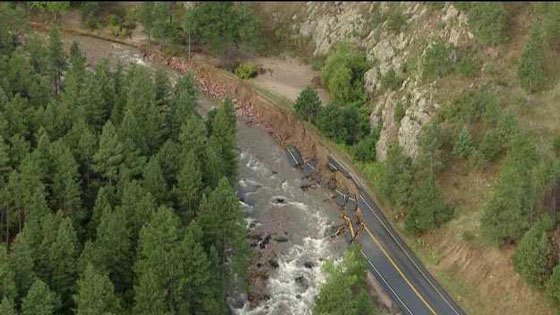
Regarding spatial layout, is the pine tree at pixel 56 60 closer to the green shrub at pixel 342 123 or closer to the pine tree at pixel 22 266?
the green shrub at pixel 342 123

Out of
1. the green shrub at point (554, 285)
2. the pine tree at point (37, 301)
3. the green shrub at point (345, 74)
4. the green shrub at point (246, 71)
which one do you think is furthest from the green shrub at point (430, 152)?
the pine tree at point (37, 301)

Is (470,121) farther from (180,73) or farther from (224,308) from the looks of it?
(180,73)

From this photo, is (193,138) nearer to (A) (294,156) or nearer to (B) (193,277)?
(A) (294,156)

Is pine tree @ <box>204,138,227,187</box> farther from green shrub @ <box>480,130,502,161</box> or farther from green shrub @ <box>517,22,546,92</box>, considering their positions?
green shrub @ <box>517,22,546,92</box>

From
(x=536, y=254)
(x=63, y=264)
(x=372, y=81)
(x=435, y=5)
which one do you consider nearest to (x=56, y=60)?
(x=63, y=264)

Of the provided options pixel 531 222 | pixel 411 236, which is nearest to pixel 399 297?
pixel 411 236
